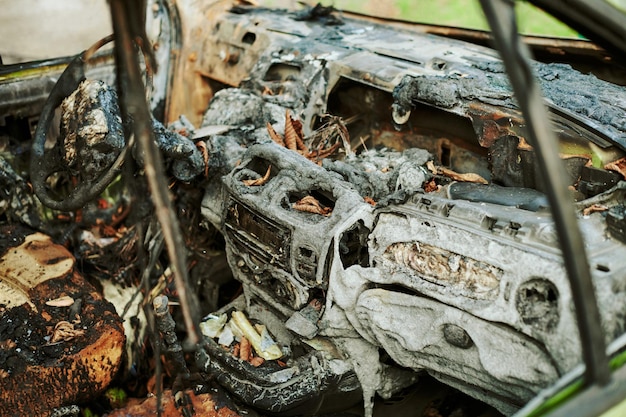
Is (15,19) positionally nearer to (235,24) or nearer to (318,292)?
(235,24)

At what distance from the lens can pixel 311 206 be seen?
118 inches

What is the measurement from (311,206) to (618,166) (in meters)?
1.33

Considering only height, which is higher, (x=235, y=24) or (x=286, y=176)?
(x=235, y=24)

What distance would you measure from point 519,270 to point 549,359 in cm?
32

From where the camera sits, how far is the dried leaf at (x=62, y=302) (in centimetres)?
321

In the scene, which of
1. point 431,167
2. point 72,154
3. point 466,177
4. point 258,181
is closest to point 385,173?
point 431,167

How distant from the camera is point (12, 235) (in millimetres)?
3604

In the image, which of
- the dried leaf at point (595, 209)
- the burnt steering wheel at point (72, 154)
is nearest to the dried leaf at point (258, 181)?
the burnt steering wheel at point (72, 154)

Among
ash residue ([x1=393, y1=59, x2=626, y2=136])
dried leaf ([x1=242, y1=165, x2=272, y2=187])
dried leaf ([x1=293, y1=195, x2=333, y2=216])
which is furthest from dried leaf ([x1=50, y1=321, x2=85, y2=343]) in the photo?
ash residue ([x1=393, y1=59, x2=626, y2=136])

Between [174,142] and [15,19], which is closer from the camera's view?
[174,142]

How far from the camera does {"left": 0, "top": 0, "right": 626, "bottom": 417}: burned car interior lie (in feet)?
6.96

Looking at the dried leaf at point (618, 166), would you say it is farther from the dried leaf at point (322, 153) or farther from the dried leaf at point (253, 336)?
the dried leaf at point (253, 336)

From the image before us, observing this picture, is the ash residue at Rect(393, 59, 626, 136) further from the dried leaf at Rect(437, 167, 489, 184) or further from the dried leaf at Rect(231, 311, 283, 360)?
the dried leaf at Rect(231, 311, 283, 360)

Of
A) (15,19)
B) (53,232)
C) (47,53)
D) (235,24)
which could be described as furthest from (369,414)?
(15,19)
